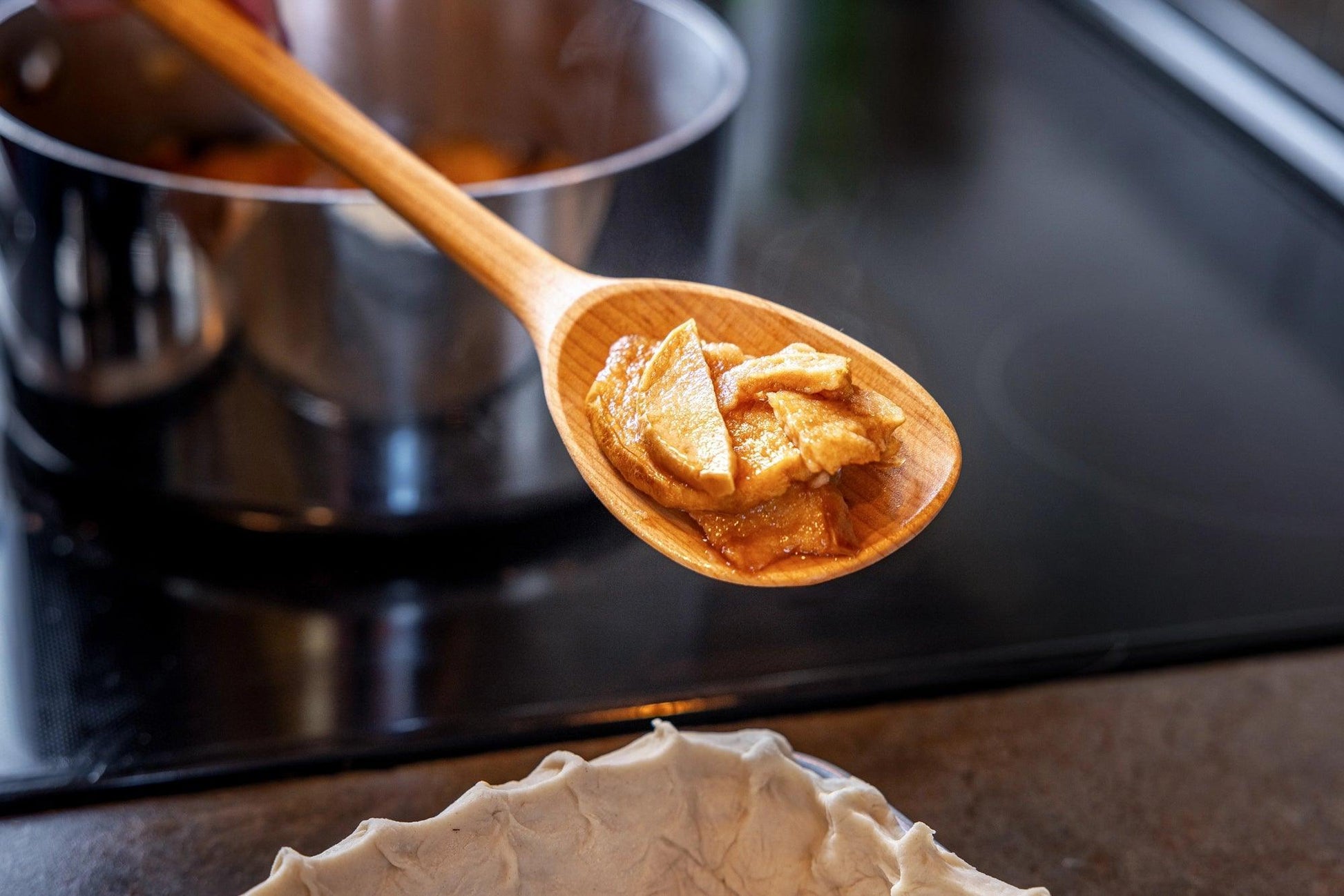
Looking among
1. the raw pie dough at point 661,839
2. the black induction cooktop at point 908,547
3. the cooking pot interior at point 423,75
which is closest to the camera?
the raw pie dough at point 661,839

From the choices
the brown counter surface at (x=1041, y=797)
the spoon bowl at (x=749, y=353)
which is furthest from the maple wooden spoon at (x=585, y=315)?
the brown counter surface at (x=1041, y=797)

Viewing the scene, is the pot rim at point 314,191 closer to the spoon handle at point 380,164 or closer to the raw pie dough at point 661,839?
the spoon handle at point 380,164

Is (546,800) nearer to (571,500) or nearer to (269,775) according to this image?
(269,775)

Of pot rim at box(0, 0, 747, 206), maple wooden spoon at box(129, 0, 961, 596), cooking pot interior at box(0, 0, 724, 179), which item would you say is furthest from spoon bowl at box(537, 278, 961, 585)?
cooking pot interior at box(0, 0, 724, 179)

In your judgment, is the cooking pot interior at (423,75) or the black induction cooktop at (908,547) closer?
the black induction cooktop at (908,547)

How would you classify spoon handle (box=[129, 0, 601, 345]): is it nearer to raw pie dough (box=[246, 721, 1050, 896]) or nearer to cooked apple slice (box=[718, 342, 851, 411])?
cooked apple slice (box=[718, 342, 851, 411])
